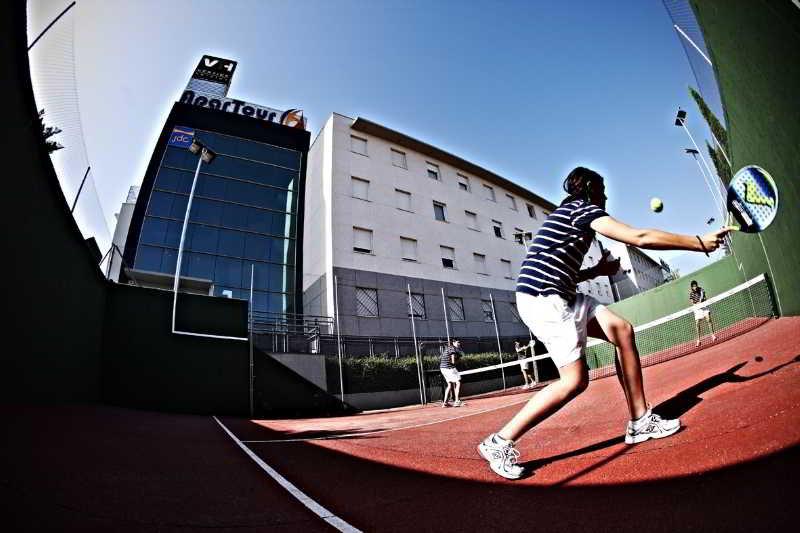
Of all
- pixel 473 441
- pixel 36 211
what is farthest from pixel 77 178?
pixel 473 441

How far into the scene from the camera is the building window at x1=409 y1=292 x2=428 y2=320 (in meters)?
19.6

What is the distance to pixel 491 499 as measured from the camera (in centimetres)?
219

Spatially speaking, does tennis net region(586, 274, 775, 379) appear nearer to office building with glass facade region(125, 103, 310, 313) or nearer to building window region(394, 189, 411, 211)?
building window region(394, 189, 411, 211)

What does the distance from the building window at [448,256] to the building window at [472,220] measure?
312 cm

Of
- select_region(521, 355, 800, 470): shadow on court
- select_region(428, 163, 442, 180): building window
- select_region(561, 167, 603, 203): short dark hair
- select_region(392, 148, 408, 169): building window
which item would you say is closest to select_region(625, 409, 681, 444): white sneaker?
select_region(521, 355, 800, 470): shadow on court

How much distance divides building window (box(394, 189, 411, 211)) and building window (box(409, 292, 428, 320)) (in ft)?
18.0

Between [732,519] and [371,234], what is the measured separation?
19249 mm

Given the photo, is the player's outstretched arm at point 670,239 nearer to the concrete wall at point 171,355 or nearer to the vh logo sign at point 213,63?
the concrete wall at point 171,355

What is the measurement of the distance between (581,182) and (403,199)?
20.0 metres

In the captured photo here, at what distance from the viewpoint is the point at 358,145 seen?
2252 centimetres

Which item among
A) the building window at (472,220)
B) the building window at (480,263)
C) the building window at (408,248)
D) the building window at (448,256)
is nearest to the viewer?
the building window at (408,248)

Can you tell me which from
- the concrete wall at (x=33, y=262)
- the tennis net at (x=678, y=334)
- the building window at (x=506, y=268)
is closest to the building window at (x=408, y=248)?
the tennis net at (x=678, y=334)

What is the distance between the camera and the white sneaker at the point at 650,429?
2.70 metres

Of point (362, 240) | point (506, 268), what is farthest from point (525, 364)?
point (506, 268)
